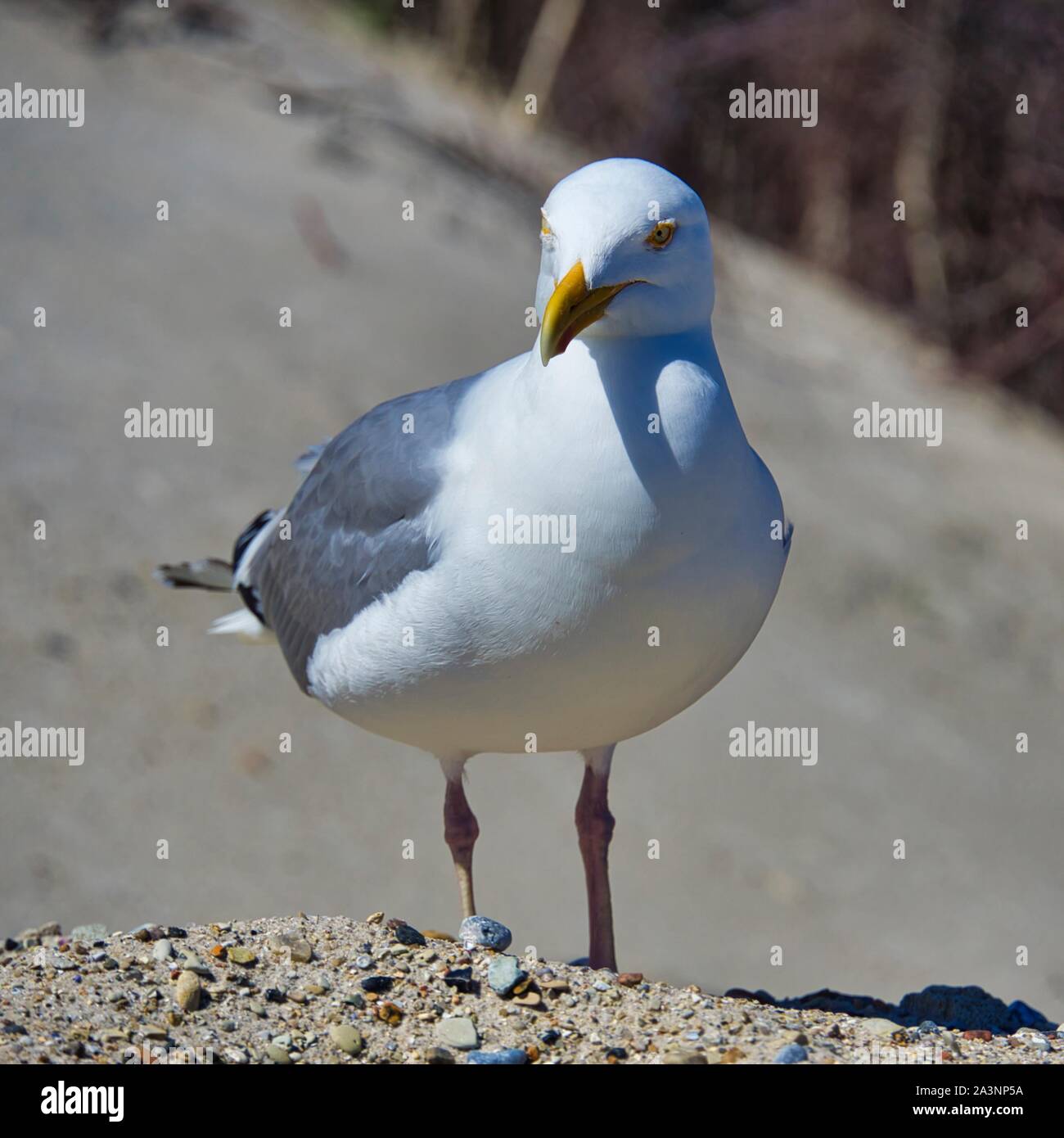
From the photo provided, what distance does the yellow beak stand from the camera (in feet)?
11.4

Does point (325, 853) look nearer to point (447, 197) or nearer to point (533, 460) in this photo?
point (533, 460)

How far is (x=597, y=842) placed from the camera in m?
4.87

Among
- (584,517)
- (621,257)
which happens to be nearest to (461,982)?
(584,517)

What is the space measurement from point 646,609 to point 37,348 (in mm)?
6922

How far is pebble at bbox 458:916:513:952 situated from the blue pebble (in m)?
0.56

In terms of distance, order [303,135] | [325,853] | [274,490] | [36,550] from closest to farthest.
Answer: [325,853] → [36,550] → [274,490] → [303,135]

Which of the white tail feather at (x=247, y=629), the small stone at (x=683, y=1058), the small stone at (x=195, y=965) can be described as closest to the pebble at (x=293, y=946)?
the small stone at (x=195, y=965)

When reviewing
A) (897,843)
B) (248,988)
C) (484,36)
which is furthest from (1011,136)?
(248,988)

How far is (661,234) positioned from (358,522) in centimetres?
133

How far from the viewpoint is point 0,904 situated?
6641 mm

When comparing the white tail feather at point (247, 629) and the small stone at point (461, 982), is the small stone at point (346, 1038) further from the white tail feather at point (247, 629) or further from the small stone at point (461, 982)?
the white tail feather at point (247, 629)

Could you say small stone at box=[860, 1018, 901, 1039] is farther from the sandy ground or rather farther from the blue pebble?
the blue pebble

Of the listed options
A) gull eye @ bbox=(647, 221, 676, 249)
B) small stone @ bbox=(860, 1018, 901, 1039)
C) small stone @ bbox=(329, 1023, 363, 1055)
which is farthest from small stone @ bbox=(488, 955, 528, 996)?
gull eye @ bbox=(647, 221, 676, 249)

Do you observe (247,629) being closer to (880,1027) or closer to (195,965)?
(195,965)
